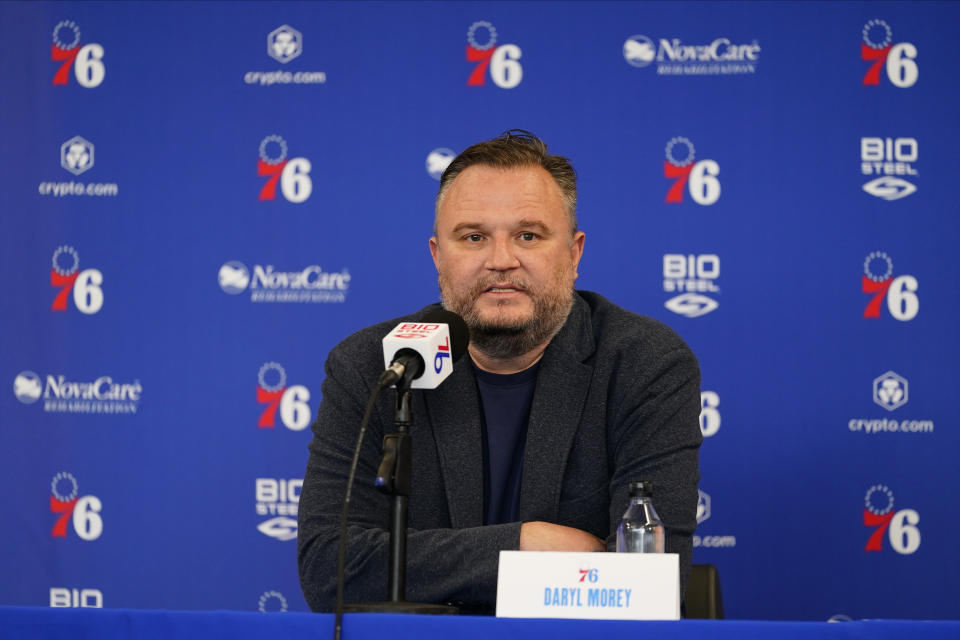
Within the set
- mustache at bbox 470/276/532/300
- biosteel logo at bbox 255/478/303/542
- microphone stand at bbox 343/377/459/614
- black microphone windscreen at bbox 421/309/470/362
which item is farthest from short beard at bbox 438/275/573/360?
biosteel logo at bbox 255/478/303/542

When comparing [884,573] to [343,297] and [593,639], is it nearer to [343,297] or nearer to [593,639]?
[343,297]

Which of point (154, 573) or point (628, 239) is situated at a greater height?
point (628, 239)

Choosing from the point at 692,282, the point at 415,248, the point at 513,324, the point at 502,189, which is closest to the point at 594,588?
the point at 513,324

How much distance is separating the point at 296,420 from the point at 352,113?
1241 millimetres

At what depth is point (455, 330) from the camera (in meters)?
1.68

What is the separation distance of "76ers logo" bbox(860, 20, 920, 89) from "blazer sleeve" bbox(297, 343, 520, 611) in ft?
7.86

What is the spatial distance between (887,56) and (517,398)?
2.21m

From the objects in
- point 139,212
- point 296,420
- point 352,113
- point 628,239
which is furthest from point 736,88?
point 139,212

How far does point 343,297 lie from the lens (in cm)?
371

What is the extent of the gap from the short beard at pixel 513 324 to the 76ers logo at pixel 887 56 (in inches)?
75.5

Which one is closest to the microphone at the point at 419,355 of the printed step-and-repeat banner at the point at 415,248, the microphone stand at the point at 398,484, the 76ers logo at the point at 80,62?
the microphone stand at the point at 398,484

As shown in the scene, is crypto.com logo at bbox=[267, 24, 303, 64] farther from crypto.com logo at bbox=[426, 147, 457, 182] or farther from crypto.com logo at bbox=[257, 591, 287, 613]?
crypto.com logo at bbox=[257, 591, 287, 613]

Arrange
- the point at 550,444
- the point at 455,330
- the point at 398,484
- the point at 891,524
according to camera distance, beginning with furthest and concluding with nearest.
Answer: the point at 891,524 → the point at 550,444 → the point at 455,330 → the point at 398,484

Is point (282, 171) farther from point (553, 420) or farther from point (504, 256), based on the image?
point (553, 420)
